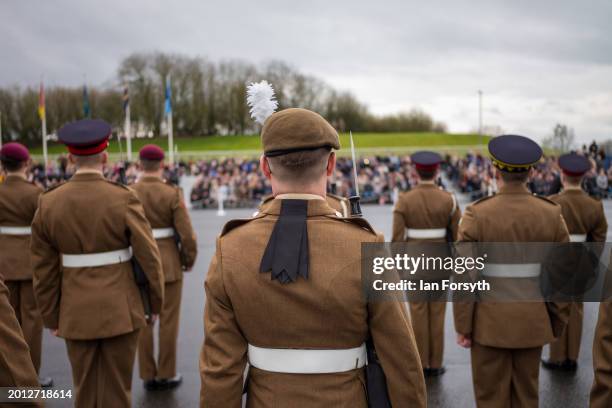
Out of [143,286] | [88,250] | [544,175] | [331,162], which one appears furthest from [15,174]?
[544,175]

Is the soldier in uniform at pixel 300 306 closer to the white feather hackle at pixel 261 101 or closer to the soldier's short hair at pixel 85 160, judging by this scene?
the white feather hackle at pixel 261 101

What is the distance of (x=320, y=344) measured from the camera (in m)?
2.05

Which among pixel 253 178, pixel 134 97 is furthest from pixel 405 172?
pixel 134 97

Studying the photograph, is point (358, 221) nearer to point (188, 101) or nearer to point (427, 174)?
point (427, 174)

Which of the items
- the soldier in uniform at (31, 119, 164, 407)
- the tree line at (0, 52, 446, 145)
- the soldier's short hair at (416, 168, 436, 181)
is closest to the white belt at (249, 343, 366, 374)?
the soldier in uniform at (31, 119, 164, 407)

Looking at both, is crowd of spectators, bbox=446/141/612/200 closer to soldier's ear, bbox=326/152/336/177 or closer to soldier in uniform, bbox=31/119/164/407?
soldier in uniform, bbox=31/119/164/407

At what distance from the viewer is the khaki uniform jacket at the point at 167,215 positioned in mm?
5418

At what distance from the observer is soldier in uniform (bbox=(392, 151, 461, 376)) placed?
5.64 metres

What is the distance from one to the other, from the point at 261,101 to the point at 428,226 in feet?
12.3

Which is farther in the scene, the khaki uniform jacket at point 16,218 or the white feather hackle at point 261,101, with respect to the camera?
the khaki uniform jacket at point 16,218

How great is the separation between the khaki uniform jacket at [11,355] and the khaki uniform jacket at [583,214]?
4.92 meters

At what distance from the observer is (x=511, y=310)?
3.74 meters

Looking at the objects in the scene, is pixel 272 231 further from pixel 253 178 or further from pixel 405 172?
pixel 405 172

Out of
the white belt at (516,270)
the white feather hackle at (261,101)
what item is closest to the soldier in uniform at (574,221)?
the white belt at (516,270)
